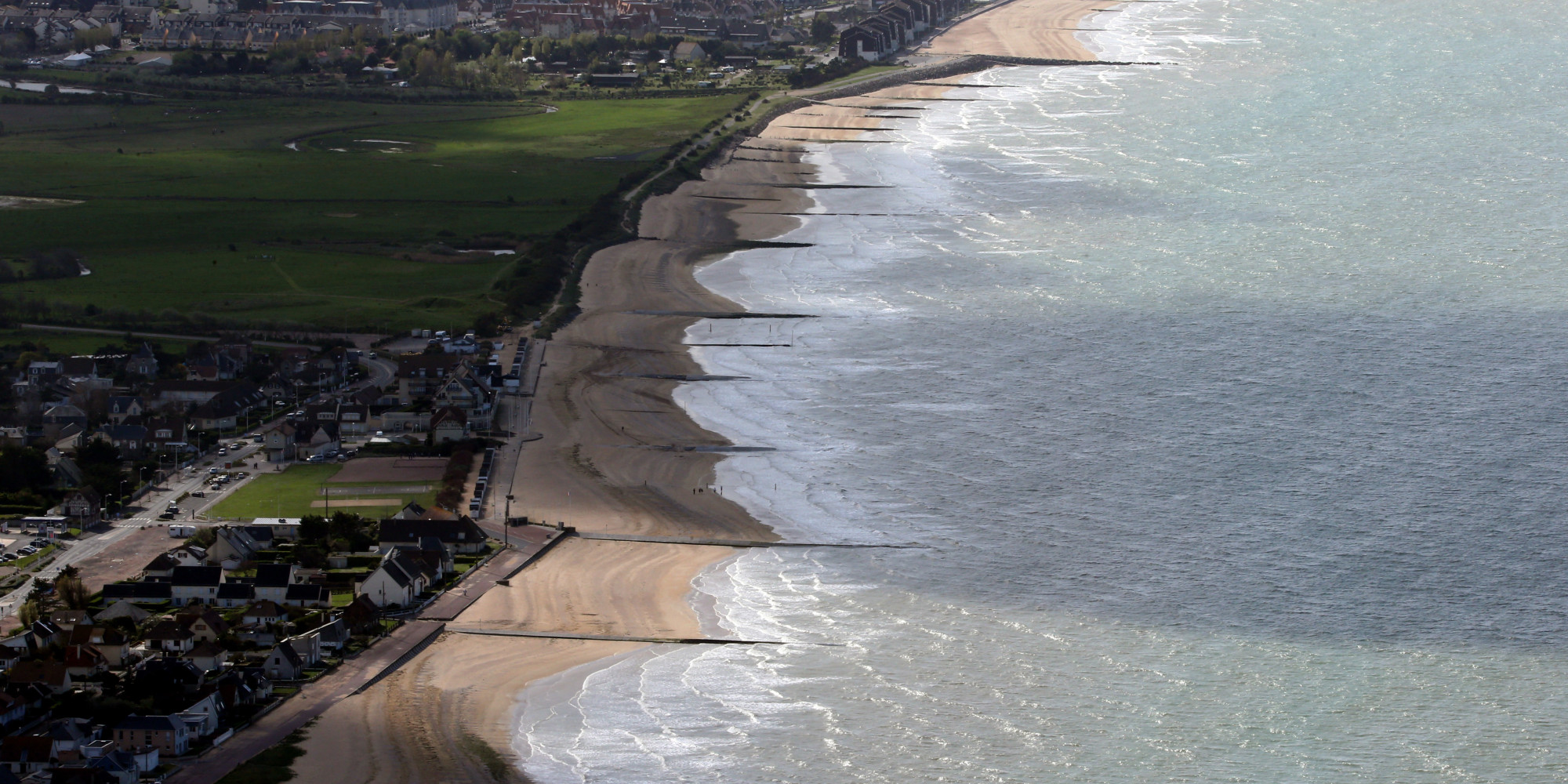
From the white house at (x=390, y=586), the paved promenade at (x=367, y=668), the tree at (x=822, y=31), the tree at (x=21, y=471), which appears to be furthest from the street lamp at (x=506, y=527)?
the tree at (x=822, y=31)

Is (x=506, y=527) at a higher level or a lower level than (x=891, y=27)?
lower

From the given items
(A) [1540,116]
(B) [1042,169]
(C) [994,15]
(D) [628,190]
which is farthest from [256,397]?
(C) [994,15]

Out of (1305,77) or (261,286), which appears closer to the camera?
(261,286)

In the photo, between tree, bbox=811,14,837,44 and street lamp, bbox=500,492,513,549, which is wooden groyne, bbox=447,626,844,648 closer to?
street lamp, bbox=500,492,513,549

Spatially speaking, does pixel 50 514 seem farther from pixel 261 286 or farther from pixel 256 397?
pixel 261 286

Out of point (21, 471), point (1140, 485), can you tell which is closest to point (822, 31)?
point (1140, 485)

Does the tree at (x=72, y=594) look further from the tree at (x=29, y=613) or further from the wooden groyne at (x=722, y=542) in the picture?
the wooden groyne at (x=722, y=542)

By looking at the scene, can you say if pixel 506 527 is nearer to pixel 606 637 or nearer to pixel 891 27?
Result: pixel 606 637
